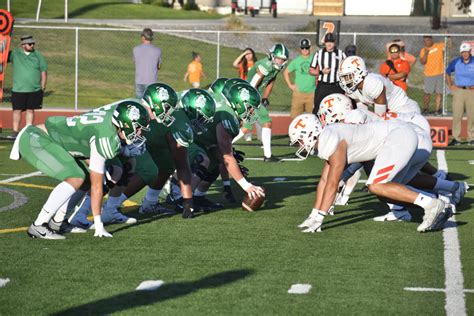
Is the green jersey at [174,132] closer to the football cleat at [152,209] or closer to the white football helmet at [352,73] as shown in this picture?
the football cleat at [152,209]

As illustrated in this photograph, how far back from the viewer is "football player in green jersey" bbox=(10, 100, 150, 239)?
9594 millimetres

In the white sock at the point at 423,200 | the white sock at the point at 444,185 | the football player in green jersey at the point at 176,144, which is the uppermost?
the football player in green jersey at the point at 176,144

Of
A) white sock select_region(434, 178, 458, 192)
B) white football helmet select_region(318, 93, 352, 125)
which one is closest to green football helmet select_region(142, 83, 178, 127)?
white football helmet select_region(318, 93, 352, 125)

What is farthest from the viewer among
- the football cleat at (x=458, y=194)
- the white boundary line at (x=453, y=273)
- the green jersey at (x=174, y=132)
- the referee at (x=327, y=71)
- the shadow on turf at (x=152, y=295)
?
the referee at (x=327, y=71)

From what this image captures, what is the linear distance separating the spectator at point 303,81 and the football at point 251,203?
7559 millimetres

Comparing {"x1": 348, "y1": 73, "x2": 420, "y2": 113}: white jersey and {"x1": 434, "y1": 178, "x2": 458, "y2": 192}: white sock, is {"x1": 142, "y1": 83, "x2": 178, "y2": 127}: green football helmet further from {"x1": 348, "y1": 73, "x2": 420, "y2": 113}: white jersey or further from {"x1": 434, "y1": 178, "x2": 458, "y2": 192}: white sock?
{"x1": 434, "y1": 178, "x2": 458, "y2": 192}: white sock

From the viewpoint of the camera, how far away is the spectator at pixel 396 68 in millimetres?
19203

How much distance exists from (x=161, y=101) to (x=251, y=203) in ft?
6.14

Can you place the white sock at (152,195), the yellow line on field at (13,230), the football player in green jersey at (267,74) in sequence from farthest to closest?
the football player in green jersey at (267,74) → the white sock at (152,195) → the yellow line on field at (13,230)

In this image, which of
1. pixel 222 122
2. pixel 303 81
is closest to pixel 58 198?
pixel 222 122

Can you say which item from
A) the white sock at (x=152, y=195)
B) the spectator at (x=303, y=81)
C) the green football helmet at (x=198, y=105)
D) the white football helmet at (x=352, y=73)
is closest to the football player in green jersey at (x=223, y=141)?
the green football helmet at (x=198, y=105)

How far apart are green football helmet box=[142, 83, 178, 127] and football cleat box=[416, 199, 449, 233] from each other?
2.49 m

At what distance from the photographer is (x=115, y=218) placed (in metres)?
10.8

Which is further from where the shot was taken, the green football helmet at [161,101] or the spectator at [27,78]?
the spectator at [27,78]
